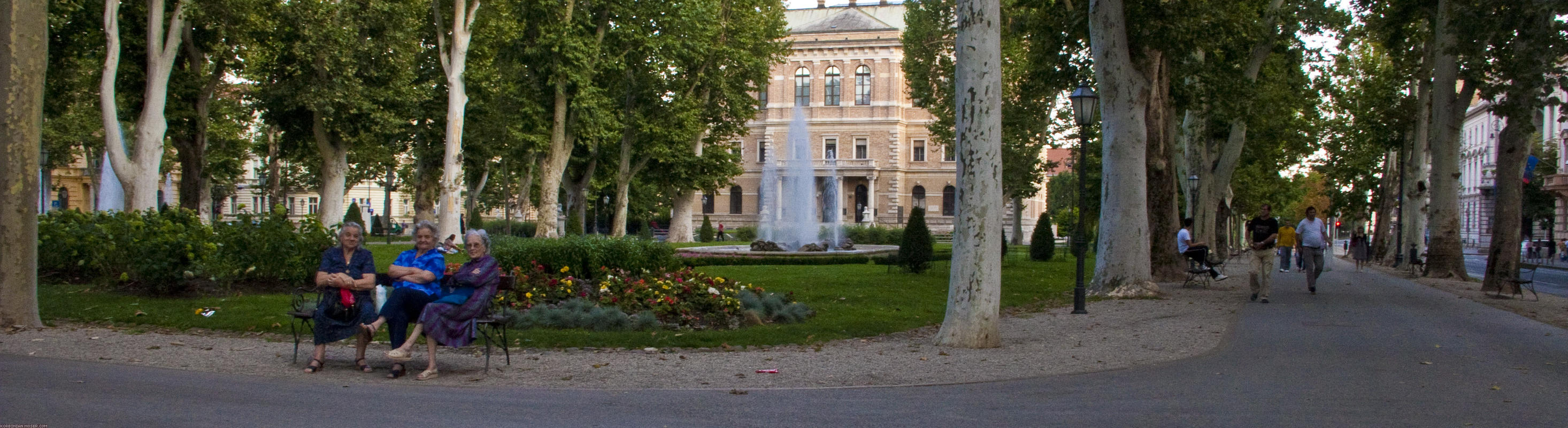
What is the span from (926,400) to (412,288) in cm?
410

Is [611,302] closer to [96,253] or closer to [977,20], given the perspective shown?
[977,20]

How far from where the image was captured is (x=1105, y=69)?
1839 cm

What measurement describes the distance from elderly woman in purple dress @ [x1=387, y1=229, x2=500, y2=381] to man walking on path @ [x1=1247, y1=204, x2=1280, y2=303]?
13.4m

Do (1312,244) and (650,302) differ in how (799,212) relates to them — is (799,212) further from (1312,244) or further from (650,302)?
(650,302)

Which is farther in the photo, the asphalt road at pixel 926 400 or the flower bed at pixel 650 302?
the flower bed at pixel 650 302

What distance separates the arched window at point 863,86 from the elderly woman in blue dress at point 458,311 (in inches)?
2661

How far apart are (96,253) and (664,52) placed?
2400cm

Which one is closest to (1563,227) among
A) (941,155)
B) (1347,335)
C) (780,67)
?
(941,155)

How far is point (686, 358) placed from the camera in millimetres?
10047

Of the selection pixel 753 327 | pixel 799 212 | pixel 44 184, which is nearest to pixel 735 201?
pixel 799 212

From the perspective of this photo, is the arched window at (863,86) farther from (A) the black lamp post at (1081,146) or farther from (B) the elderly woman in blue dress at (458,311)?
(B) the elderly woman in blue dress at (458,311)

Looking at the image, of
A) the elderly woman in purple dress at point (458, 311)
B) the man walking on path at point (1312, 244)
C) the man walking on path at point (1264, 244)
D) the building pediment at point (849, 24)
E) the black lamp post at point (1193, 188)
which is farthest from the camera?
the building pediment at point (849, 24)

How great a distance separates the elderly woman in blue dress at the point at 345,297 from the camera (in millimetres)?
8664

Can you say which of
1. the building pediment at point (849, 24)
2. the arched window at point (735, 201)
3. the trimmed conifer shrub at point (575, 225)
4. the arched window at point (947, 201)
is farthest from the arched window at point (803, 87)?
the trimmed conifer shrub at point (575, 225)
